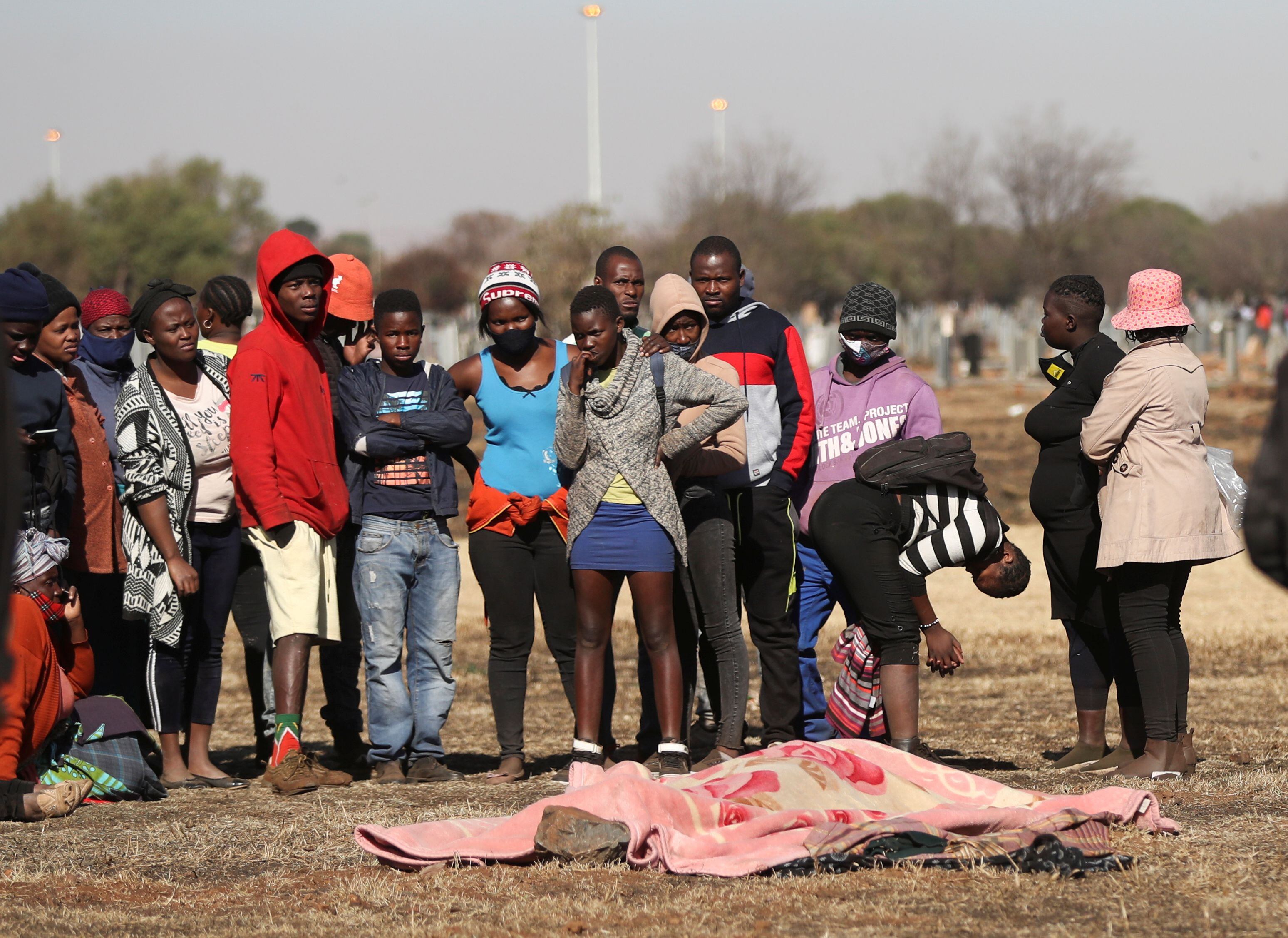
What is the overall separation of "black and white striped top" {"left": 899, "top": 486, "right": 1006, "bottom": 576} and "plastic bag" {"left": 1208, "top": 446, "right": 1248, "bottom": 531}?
893 millimetres

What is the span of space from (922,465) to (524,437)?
165 centimetres

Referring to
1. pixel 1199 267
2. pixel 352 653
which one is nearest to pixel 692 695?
pixel 352 653

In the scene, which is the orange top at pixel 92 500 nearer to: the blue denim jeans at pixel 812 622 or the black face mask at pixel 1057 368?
the blue denim jeans at pixel 812 622

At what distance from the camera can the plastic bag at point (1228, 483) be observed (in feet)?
20.0

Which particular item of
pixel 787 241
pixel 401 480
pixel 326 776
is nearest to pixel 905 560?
pixel 401 480

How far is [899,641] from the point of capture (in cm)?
602

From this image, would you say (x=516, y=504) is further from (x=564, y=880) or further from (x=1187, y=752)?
(x=1187, y=752)

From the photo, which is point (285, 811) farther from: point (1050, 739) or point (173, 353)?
point (1050, 739)

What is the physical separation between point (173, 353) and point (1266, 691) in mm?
6131

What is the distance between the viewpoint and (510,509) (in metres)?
6.27

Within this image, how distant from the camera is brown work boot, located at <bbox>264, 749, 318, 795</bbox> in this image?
6.06m

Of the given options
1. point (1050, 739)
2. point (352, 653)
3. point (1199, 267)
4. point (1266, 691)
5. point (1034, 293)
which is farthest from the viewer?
point (1199, 267)

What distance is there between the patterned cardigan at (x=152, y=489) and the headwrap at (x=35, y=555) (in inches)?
13.5

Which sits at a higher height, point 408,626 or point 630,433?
point 630,433
